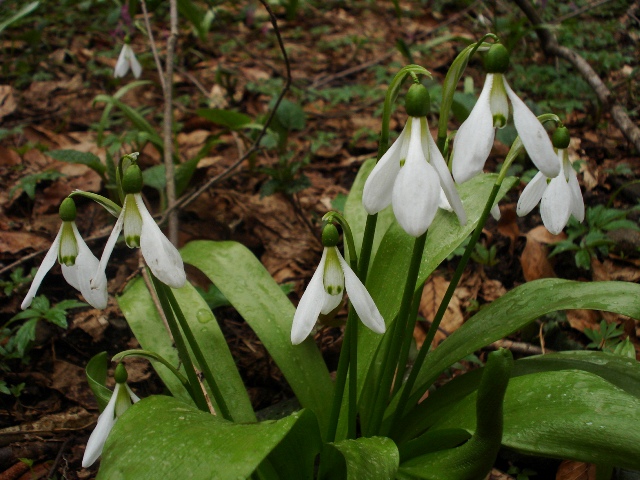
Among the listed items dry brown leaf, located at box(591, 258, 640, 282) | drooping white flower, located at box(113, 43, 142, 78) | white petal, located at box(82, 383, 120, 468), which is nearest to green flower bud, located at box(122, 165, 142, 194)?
white petal, located at box(82, 383, 120, 468)

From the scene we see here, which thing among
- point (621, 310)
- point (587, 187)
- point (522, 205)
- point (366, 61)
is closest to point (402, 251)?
point (522, 205)

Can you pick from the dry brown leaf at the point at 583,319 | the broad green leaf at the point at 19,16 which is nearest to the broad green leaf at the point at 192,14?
the broad green leaf at the point at 19,16

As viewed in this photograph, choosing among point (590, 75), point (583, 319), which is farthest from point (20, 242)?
point (590, 75)

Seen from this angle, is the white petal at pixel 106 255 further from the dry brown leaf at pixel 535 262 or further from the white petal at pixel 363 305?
the dry brown leaf at pixel 535 262

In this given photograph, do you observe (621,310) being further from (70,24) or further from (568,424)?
(70,24)

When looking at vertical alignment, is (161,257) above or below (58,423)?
above

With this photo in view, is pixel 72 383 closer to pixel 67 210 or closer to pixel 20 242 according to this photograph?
pixel 20 242

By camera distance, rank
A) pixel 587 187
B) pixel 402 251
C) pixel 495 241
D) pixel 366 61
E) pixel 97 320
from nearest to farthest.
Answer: pixel 402 251, pixel 97 320, pixel 495 241, pixel 587 187, pixel 366 61
